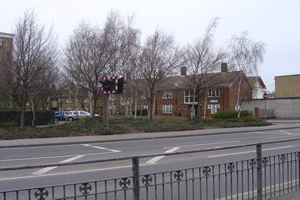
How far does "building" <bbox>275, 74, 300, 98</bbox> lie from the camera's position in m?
56.2

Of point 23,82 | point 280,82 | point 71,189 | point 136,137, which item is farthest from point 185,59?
point 280,82

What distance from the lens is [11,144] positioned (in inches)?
541

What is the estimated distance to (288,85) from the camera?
5722cm

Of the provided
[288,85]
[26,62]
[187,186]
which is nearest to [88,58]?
[26,62]

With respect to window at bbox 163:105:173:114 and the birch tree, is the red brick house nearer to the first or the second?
window at bbox 163:105:173:114

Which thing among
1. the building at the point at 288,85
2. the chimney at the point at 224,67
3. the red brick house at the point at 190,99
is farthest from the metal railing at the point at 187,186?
the building at the point at 288,85

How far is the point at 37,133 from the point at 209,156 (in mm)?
11601

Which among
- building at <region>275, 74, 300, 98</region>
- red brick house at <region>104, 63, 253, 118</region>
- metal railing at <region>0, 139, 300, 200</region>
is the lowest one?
metal railing at <region>0, 139, 300, 200</region>

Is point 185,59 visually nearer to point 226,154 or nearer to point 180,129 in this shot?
point 180,129

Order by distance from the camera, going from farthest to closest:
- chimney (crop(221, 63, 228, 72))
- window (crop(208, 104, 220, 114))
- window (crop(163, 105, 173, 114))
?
window (crop(163, 105, 173, 114)), window (crop(208, 104, 220, 114)), chimney (crop(221, 63, 228, 72))

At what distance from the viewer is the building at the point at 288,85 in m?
56.2

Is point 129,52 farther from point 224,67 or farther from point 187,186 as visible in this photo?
point 187,186

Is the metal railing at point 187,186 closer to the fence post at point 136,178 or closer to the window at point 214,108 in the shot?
the fence post at point 136,178

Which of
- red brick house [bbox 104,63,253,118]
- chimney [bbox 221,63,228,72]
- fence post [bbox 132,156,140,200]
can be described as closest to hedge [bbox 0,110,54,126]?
red brick house [bbox 104,63,253,118]
